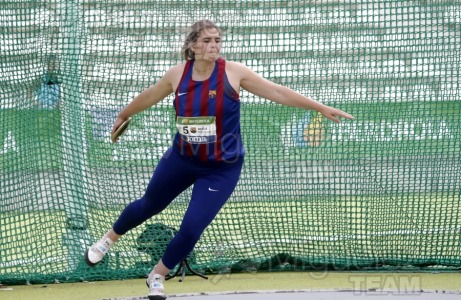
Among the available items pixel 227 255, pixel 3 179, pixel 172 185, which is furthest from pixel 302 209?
pixel 3 179

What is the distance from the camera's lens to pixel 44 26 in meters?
7.25

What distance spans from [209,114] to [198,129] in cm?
12

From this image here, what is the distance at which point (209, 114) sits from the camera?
580 cm

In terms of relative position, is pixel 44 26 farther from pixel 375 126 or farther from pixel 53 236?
pixel 375 126

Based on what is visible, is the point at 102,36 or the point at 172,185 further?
the point at 102,36

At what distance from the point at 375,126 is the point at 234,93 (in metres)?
1.94

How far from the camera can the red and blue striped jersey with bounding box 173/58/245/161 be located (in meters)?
5.80

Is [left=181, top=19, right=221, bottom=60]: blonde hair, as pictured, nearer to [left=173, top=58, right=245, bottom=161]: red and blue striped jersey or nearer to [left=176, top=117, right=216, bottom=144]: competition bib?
→ [left=173, top=58, right=245, bottom=161]: red and blue striped jersey

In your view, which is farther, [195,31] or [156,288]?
[156,288]

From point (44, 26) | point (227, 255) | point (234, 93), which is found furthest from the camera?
Answer: point (227, 255)

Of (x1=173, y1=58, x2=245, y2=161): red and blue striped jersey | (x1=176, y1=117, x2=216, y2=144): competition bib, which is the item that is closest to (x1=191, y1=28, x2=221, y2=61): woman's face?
(x1=173, y1=58, x2=245, y2=161): red and blue striped jersey

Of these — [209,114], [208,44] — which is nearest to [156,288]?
[209,114]

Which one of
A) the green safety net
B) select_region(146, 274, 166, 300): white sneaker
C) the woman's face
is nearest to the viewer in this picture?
the woman's face

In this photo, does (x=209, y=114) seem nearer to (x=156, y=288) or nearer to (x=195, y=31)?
(x=195, y=31)
